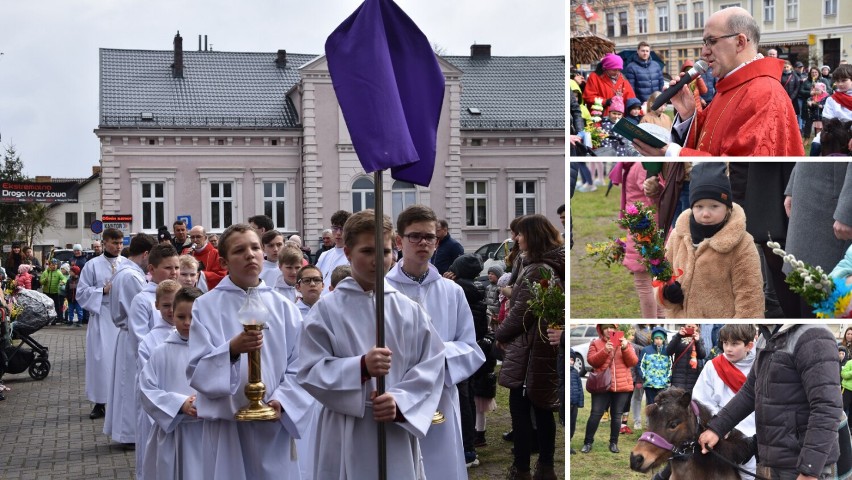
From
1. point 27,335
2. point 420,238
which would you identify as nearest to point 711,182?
point 420,238

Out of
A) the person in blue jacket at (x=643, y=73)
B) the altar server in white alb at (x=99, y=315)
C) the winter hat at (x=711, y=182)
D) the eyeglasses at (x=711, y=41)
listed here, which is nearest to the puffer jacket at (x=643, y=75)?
the person in blue jacket at (x=643, y=73)

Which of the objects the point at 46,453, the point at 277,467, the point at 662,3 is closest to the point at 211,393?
the point at 277,467

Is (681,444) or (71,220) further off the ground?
(71,220)

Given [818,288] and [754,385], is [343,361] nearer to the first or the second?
[754,385]

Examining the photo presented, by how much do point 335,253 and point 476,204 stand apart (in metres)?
38.0

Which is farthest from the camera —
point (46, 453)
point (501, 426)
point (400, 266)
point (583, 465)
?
point (501, 426)

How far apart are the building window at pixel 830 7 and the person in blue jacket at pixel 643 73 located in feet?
2.83

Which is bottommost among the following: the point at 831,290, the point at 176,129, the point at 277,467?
the point at 277,467

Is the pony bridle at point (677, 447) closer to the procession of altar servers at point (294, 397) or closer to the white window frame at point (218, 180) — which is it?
the procession of altar servers at point (294, 397)

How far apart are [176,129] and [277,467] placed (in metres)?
43.0

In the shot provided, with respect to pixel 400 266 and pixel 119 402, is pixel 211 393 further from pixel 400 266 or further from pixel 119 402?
pixel 119 402

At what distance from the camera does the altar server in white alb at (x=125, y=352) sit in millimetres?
11758

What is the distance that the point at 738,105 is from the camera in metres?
5.85

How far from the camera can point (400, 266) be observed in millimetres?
7609
